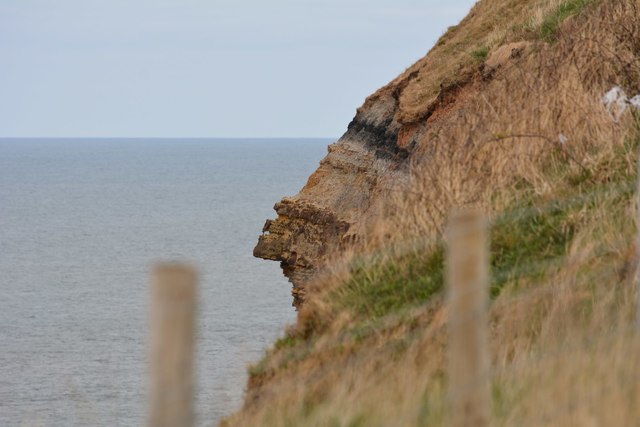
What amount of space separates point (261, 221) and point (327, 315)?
342ft

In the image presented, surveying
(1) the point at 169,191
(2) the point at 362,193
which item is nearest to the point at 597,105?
(2) the point at 362,193

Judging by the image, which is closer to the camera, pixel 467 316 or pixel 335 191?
pixel 467 316

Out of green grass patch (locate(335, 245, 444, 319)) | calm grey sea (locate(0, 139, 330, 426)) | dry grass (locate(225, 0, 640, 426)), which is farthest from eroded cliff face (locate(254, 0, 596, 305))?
green grass patch (locate(335, 245, 444, 319))

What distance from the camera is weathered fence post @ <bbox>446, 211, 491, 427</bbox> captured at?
4.23 meters

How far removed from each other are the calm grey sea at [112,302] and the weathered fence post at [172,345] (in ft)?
11.9

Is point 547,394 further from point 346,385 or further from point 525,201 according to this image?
point 525,201

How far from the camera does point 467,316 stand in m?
4.31

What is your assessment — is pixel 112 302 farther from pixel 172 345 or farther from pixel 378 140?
pixel 172 345

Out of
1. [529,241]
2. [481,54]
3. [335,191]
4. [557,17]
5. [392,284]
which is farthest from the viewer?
[335,191]

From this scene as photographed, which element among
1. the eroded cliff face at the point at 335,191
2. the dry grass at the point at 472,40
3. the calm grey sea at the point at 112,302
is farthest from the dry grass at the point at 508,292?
the eroded cliff face at the point at 335,191

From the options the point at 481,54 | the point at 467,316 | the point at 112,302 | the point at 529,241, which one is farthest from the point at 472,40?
the point at 112,302

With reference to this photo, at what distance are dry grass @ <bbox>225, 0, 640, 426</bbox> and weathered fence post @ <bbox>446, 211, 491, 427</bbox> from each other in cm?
112

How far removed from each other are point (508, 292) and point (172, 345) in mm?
4907

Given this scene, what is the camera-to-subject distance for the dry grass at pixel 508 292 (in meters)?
6.34
